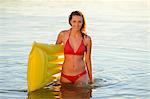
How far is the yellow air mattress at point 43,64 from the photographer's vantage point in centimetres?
851

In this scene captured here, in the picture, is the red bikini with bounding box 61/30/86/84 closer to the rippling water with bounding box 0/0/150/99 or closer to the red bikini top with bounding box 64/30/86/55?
the red bikini top with bounding box 64/30/86/55

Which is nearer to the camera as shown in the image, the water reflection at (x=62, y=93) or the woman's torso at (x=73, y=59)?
the water reflection at (x=62, y=93)

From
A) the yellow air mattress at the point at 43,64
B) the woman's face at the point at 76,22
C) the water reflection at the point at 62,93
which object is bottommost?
the water reflection at the point at 62,93

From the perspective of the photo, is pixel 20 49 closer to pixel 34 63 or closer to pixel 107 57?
pixel 107 57

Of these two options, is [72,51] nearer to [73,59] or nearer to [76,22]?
[73,59]

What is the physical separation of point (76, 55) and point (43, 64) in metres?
0.62

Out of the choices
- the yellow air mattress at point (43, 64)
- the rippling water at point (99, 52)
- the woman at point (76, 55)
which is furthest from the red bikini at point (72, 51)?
the rippling water at point (99, 52)

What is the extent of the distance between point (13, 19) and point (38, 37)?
5790mm

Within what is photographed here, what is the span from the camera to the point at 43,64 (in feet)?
28.2

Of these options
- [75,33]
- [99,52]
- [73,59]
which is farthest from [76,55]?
[99,52]

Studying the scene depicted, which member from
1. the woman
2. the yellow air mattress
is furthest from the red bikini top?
the yellow air mattress

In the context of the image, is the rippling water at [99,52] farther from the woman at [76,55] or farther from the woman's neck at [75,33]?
the woman's neck at [75,33]

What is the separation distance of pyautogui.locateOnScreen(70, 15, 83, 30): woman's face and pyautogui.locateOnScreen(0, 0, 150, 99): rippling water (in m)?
1.20

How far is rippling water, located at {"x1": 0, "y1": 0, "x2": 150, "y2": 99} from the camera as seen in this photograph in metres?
9.00
